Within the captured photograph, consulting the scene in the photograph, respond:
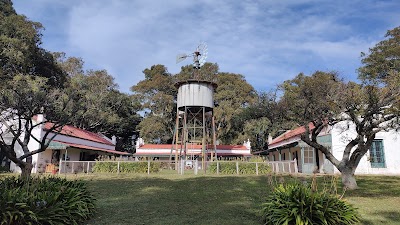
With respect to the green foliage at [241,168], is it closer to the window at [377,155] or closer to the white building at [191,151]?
the window at [377,155]

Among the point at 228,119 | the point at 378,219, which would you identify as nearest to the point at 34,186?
the point at 378,219

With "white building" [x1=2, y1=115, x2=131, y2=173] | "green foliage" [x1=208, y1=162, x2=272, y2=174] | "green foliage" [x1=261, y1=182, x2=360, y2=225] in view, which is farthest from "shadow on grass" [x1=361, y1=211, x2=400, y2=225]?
"white building" [x1=2, y1=115, x2=131, y2=173]

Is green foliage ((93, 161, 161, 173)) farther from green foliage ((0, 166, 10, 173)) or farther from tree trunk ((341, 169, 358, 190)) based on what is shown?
tree trunk ((341, 169, 358, 190))

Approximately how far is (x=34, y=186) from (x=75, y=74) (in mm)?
39062

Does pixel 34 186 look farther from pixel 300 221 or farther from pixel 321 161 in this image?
pixel 321 161

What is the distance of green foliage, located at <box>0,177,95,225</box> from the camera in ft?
18.3

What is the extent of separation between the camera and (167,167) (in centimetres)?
2330

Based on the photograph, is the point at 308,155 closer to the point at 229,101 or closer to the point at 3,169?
the point at 229,101

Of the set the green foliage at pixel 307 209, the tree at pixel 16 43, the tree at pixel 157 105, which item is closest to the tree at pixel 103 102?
the tree at pixel 157 105

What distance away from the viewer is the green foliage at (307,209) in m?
5.88

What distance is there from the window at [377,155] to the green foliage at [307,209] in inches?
695

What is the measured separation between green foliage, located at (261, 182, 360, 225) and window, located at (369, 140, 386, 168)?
695 inches

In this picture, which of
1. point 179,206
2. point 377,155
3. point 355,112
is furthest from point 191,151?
point 179,206

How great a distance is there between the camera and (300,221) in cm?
571
